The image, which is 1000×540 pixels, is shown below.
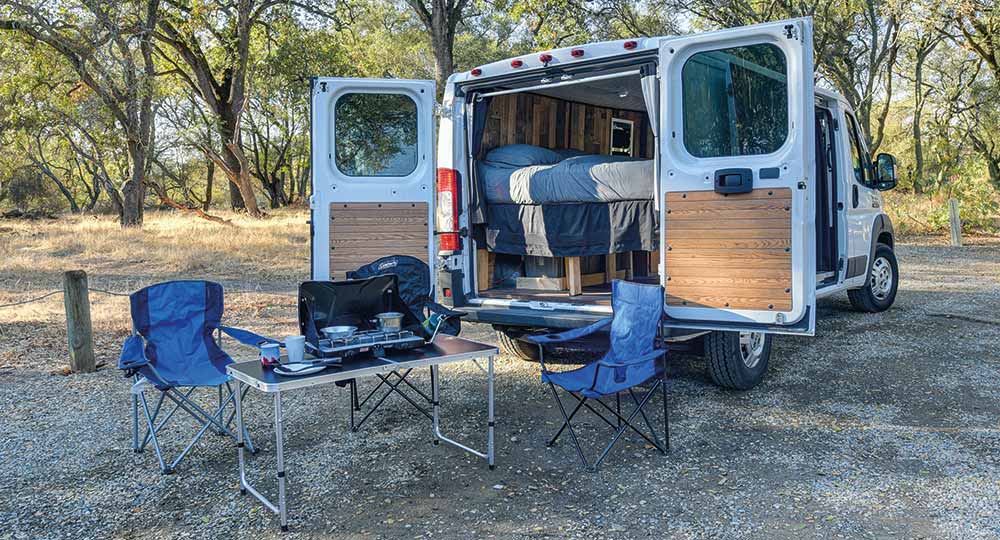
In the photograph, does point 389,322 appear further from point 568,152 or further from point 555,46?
point 555,46

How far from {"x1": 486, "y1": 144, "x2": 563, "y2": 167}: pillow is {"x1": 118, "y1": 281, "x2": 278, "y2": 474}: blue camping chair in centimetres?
227

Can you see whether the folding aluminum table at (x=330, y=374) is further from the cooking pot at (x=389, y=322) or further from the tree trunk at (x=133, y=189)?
the tree trunk at (x=133, y=189)

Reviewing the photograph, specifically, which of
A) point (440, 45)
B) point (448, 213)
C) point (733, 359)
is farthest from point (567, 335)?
point (440, 45)

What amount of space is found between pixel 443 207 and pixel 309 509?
2.47m

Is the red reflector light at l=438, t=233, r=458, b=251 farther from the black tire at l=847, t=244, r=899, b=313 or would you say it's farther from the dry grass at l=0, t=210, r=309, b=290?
the dry grass at l=0, t=210, r=309, b=290

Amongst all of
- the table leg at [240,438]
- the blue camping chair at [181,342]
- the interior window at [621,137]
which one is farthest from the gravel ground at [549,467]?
the interior window at [621,137]

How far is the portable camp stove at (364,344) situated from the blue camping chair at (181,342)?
658mm

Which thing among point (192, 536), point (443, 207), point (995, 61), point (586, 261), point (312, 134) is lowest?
point (192, 536)

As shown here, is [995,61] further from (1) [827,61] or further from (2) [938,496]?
(2) [938,496]

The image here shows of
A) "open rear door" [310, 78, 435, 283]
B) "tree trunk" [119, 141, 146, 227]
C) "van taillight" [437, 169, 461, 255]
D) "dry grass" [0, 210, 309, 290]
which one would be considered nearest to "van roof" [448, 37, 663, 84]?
"open rear door" [310, 78, 435, 283]

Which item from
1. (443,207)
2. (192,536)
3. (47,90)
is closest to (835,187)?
(443,207)

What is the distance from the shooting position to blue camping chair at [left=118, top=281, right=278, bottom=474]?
3869mm

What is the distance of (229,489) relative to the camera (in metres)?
3.42

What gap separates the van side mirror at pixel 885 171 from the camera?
20.7 ft
